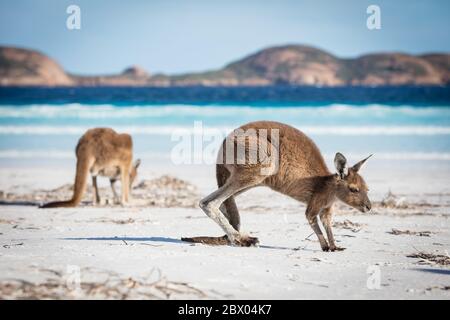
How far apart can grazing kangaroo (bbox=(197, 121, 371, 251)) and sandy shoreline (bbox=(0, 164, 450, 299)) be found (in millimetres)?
257

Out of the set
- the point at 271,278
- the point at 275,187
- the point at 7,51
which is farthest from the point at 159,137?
the point at 7,51

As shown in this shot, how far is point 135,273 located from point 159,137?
1395 centimetres

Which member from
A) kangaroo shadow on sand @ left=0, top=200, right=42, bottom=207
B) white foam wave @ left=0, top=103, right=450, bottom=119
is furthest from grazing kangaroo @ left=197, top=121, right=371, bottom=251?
white foam wave @ left=0, top=103, right=450, bottom=119

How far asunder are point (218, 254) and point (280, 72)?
90734 millimetres

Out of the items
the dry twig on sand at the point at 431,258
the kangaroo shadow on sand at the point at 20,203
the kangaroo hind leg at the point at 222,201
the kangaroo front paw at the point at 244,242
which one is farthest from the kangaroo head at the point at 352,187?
the kangaroo shadow on sand at the point at 20,203

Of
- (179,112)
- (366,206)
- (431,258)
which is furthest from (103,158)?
(179,112)

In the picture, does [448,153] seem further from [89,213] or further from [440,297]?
[440,297]

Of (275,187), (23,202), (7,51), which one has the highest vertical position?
(7,51)

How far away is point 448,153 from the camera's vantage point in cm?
1309

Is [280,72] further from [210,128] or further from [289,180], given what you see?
[289,180]

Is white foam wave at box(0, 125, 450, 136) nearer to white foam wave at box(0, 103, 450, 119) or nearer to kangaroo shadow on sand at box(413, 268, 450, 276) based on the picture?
white foam wave at box(0, 103, 450, 119)

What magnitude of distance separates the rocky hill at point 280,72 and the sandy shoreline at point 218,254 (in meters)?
71.2

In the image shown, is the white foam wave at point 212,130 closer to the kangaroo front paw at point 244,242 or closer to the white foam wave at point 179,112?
the white foam wave at point 179,112

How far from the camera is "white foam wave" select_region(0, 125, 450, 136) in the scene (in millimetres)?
18156
